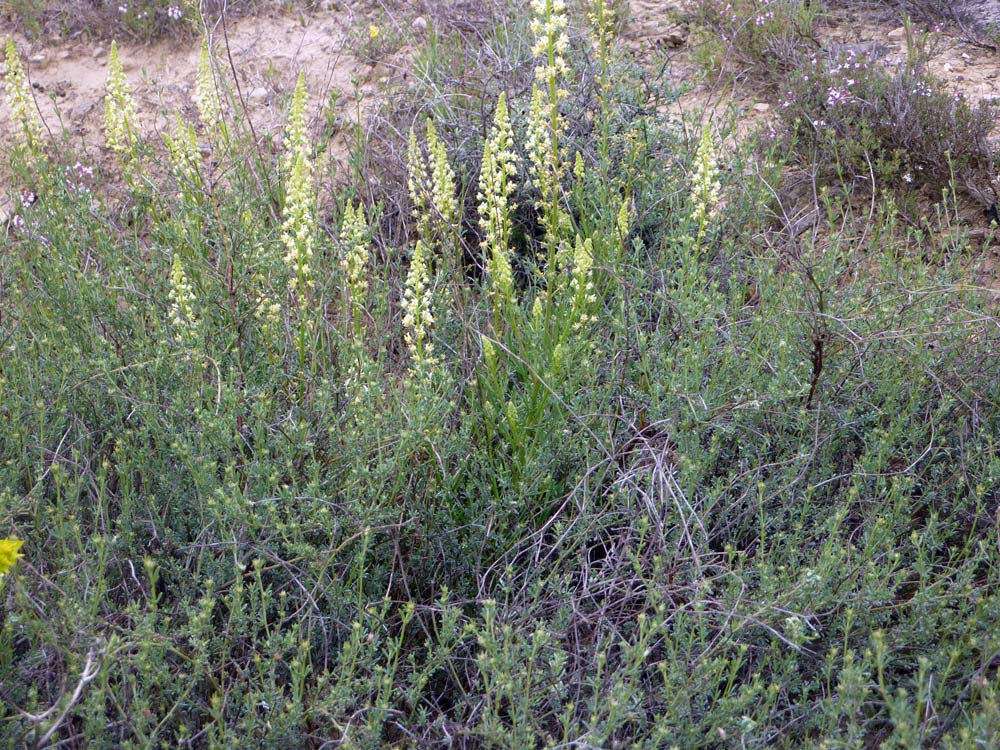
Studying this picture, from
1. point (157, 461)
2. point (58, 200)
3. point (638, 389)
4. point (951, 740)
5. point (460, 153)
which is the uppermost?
point (58, 200)

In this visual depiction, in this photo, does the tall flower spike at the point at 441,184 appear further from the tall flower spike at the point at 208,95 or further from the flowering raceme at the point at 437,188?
the tall flower spike at the point at 208,95

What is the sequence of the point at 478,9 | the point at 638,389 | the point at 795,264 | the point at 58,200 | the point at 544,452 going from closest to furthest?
the point at 544,452
the point at 638,389
the point at 795,264
the point at 58,200
the point at 478,9

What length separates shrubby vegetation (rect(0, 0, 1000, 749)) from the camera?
6.62ft

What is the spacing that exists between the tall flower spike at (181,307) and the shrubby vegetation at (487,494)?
0.02 meters

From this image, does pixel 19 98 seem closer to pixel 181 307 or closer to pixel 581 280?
pixel 181 307

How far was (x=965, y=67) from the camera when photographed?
Answer: 5.15 metres

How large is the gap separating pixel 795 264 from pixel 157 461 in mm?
2299

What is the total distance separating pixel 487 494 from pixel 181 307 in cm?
120

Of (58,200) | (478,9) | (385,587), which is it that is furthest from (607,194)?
(478,9)

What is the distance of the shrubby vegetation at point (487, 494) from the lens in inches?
79.4

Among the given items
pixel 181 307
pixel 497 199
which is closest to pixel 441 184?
pixel 497 199

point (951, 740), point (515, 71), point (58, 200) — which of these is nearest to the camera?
point (951, 740)

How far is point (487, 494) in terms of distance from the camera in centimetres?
256

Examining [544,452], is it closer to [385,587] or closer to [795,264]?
[385,587]
